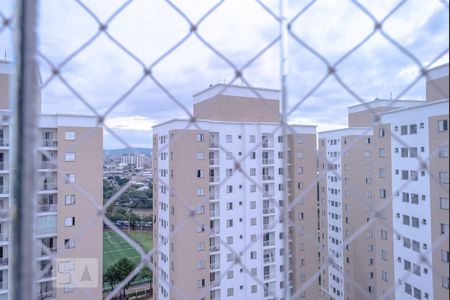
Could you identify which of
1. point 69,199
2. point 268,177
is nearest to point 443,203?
point 268,177

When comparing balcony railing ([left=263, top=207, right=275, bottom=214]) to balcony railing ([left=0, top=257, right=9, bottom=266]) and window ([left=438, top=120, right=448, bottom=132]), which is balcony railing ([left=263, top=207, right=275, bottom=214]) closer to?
window ([left=438, top=120, right=448, bottom=132])

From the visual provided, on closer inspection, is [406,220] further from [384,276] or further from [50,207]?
[50,207]

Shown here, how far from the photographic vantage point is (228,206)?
5.85 m

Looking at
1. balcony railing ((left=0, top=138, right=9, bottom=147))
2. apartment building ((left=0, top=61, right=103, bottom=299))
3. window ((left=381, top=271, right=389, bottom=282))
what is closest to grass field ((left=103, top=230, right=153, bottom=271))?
apartment building ((left=0, top=61, right=103, bottom=299))

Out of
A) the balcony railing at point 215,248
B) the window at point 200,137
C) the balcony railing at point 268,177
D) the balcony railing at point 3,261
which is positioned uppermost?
the window at point 200,137

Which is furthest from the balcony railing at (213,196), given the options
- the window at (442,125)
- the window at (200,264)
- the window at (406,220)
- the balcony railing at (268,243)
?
the window at (442,125)

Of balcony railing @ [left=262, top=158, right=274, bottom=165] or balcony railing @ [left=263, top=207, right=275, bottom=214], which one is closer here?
balcony railing @ [left=263, top=207, right=275, bottom=214]

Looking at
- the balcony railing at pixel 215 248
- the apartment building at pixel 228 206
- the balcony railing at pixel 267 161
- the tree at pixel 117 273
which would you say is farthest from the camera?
the tree at pixel 117 273

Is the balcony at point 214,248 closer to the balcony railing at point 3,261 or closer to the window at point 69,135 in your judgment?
the window at point 69,135

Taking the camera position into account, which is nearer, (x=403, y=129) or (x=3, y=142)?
(x=3, y=142)

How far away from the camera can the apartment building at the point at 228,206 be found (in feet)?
17.4

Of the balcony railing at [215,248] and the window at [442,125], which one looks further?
the balcony railing at [215,248]

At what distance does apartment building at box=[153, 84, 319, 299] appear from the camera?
5293 millimetres

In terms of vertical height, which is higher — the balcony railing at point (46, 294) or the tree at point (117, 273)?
the balcony railing at point (46, 294)
